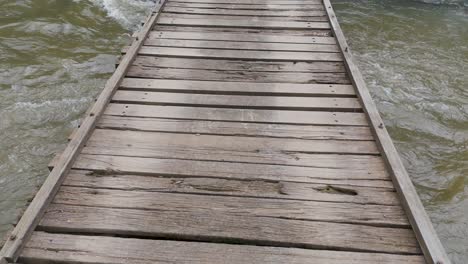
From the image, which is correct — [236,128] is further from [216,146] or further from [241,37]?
[241,37]

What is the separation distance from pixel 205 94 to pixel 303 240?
1.93m

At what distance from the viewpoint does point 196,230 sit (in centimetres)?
248

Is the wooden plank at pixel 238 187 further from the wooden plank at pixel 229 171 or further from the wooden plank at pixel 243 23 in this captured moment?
the wooden plank at pixel 243 23

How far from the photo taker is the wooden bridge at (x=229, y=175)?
238 centimetres

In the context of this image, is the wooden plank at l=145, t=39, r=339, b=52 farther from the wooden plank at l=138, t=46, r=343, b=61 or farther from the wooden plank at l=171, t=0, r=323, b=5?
the wooden plank at l=171, t=0, r=323, b=5

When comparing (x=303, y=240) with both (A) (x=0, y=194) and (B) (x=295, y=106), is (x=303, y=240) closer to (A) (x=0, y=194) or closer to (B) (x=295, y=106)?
(B) (x=295, y=106)

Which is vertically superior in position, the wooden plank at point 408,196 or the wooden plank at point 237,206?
the wooden plank at point 408,196

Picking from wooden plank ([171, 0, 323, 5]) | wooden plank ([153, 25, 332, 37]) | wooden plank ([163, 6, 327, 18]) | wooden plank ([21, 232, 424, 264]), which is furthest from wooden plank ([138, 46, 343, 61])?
wooden plank ([21, 232, 424, 264])

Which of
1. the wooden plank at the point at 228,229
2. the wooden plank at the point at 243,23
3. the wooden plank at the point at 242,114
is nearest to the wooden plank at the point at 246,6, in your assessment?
the wooden plank at the point at 243,23

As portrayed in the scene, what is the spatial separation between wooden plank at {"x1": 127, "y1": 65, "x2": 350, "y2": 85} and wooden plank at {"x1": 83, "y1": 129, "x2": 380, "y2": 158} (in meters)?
1.04

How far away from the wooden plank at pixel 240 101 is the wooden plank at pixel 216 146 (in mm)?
504

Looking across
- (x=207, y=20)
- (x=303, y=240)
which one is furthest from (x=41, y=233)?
(x=207, y=20)

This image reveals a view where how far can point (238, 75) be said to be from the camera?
428 cm

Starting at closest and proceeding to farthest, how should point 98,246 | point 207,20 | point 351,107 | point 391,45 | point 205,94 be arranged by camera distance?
point 98,246
point 351,107
point 205,94
point 207,20
point 391,45
